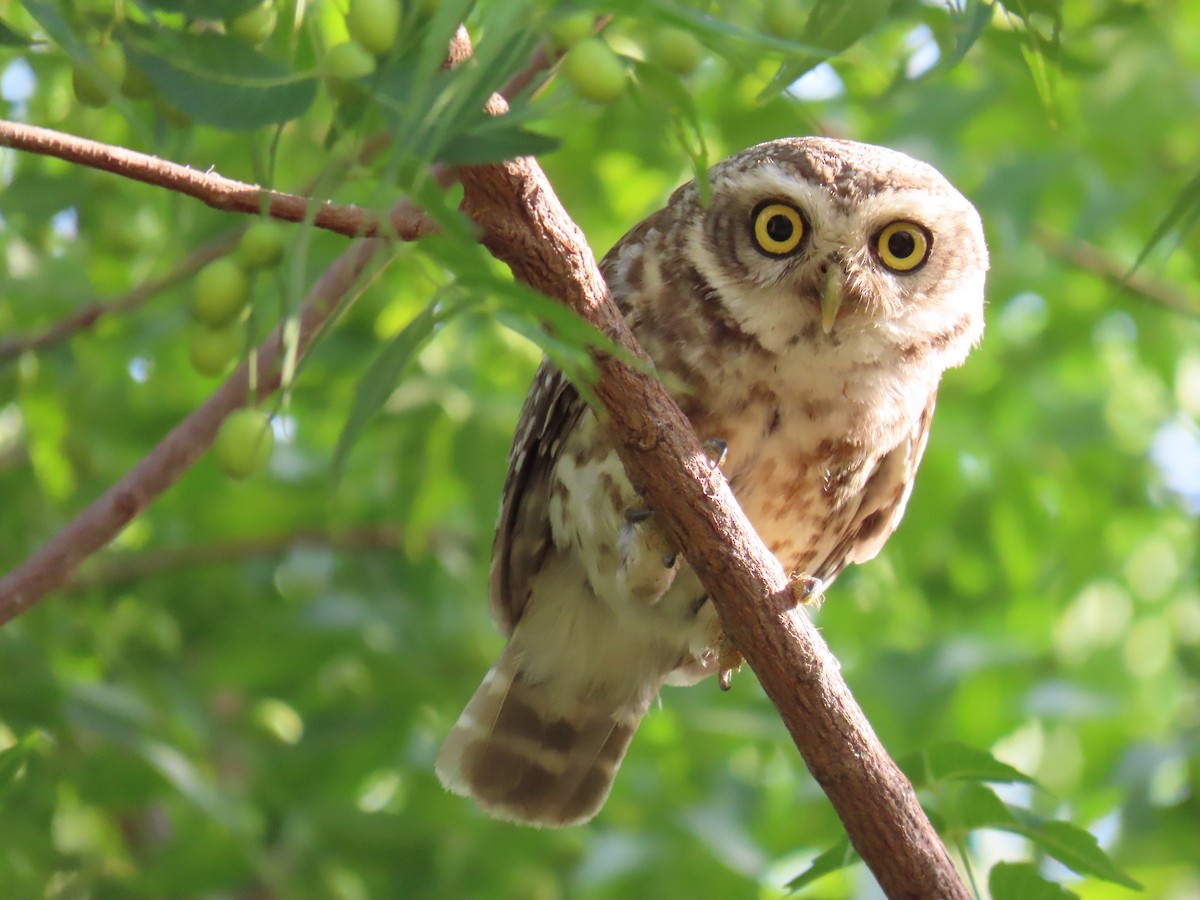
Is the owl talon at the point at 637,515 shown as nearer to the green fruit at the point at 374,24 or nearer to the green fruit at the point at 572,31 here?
the green fruit at the point at 572,31

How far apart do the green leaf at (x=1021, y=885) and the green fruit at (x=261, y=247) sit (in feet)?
4.41

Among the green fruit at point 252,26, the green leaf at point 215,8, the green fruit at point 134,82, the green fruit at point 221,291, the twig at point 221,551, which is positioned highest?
the green leaf at point 215,8

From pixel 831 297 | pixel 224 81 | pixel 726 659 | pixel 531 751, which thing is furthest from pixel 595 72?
pixel 531 751

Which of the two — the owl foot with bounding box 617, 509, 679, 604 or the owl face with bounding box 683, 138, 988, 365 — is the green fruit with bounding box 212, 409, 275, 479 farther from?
the owl face with bounding box 683, 138, 988, 365

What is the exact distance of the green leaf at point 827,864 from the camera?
2086mm

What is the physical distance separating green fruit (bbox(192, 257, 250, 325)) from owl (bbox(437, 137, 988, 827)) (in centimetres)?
99

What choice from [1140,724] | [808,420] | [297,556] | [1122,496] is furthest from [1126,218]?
[297,556]

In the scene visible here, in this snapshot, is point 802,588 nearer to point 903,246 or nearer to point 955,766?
point 955,766

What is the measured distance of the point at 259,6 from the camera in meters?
1.75

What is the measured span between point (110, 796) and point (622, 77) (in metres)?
2.34

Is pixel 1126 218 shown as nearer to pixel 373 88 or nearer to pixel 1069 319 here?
pixel 1069 319

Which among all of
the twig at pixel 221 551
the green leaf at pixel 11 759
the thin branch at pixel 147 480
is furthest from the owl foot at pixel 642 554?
the twig at pixel 221 551

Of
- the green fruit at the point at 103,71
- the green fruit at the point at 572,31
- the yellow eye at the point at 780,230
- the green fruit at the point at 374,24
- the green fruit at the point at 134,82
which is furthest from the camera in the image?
the yellow eye at the point at 780,230

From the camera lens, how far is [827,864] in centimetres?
214
